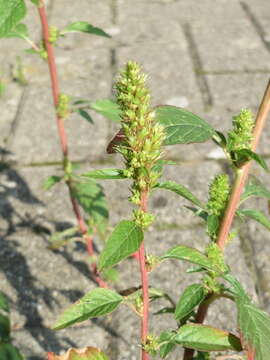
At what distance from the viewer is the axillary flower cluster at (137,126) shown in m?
0.89

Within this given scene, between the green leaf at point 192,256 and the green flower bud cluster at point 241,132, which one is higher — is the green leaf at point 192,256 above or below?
below

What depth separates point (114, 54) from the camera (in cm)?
407

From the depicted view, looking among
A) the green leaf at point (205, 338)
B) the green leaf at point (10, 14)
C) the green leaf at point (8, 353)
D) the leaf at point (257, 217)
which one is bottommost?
the green leaf at point (8, 353)

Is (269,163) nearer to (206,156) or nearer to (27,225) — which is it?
(206,156)

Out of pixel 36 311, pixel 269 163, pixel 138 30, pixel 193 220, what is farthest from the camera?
pixel 138 30

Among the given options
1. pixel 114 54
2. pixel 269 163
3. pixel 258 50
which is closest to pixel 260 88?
pixel 258 50

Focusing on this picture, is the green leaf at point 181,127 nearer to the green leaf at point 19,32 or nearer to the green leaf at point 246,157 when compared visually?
the green leaf at point 246,157

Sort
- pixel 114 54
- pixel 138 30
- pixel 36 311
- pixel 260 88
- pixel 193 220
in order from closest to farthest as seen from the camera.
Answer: pixel 36 311, pixel 193 220, pixel 260 88, pixel 114 54, pixel 138 30

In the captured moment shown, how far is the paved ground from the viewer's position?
7.43 feet

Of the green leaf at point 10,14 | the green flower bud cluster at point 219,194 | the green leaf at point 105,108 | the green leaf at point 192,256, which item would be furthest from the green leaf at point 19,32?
the green leaf at point 192,256

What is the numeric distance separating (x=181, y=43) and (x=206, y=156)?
150cm

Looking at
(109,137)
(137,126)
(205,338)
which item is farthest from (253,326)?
(109,137)

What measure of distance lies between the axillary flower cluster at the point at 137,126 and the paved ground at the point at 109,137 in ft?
4.39

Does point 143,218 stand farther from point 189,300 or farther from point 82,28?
point 82,28
